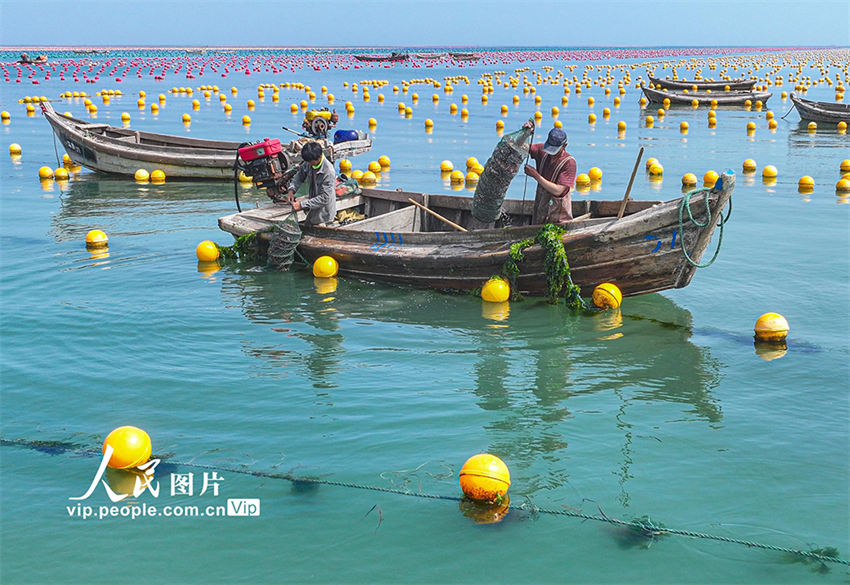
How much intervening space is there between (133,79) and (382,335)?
2234 inches

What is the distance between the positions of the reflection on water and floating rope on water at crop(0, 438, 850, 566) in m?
0.37

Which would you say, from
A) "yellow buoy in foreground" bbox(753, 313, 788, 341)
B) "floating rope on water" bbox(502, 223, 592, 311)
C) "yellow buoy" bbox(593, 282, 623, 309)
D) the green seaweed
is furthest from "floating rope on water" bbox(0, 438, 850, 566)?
the green seaweed

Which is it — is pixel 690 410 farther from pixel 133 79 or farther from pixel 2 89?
pixel 133 79

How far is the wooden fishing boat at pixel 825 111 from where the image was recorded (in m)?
29.8

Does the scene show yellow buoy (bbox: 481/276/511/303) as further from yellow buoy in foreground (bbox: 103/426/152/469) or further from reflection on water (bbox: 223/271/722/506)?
yellow buoy in foreground (bbox: 103/426/152/469)

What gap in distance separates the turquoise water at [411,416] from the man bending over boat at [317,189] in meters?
0.94

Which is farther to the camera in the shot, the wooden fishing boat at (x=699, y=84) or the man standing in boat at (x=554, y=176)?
the wooden fishing boat at (x=699, y=84)

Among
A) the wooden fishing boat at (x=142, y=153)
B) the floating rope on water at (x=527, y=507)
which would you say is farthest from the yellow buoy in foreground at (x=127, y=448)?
the wooden fishing boat at (x=142, y=153)

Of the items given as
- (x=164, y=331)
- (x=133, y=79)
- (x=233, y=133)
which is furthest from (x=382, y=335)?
(x=133, y=79)

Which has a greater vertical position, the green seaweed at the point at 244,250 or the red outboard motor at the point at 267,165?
the red outboard motor at the point at 267,165

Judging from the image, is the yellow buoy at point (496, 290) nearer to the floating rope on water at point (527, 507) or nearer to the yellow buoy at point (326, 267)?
the yellow buoy at point (326, 267)

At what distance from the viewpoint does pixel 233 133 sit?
2938cm

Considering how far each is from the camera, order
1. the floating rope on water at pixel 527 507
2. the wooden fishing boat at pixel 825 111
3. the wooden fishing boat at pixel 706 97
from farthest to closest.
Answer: the wooden fishing boat at pixel 706 97 < the wooden fishing boat at pixel 825 111 < the floating rope on water at pixel 527 507

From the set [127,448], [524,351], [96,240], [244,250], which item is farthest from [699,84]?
[127,448]
